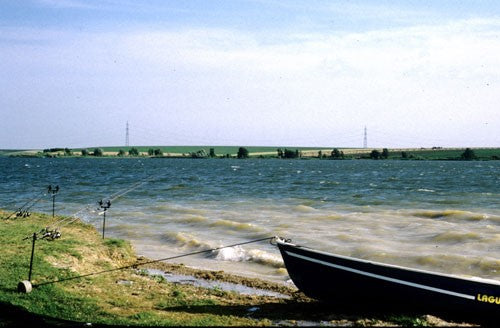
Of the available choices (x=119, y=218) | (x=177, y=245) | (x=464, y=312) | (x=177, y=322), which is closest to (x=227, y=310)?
(x=177, y=322)

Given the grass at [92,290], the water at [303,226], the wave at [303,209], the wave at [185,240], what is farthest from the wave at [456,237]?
the grass at [92,290]

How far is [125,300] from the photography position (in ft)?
40.3

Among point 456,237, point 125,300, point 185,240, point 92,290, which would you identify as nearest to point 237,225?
point 185,240

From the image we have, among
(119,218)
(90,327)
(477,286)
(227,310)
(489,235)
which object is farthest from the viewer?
(119,218)

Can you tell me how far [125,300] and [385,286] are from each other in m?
6.09

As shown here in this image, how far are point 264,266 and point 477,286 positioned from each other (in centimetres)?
882

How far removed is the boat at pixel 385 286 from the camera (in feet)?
36.7

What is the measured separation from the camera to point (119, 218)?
1214 inches

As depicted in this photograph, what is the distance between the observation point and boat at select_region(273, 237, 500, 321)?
11180 mm

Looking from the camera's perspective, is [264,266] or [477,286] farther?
[264,266]

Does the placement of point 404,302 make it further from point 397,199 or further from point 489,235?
point 397,199

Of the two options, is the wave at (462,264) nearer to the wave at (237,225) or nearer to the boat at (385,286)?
the boat at (385,286)

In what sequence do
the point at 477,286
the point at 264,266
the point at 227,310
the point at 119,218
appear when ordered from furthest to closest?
the point at 119,218 → the point at 264,266 → the point at 227,310 → the point at 477,286

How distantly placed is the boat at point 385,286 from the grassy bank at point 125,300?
302mm
